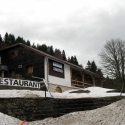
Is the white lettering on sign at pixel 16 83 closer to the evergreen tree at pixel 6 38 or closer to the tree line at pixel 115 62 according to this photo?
the tree line at pixel 115 62

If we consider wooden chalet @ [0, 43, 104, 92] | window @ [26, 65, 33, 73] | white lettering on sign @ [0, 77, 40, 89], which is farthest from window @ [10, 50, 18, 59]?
white lettering on sign @ [0, 77, 40, 89]

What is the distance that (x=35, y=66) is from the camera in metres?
26.2

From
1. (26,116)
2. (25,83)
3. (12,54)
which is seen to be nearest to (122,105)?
(26,116)

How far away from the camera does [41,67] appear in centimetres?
2545

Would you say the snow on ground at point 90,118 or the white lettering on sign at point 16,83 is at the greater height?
the white lettering on sign at point 16,83

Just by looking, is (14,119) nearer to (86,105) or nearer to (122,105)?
(86,105)

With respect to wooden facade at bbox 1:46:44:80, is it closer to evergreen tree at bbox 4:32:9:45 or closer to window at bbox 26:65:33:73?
window at bbox 26:65:33:73

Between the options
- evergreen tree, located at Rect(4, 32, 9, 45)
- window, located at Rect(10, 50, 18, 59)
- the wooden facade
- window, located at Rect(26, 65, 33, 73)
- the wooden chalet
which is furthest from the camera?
evergreen tree, located at Rect(4, 32, 9, 45)

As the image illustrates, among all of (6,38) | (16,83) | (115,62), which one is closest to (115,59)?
(115,62)

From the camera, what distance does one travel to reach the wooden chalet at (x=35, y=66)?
2553 cm

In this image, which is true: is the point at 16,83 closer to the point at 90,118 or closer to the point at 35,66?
the point at 35,66

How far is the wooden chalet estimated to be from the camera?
2553cm

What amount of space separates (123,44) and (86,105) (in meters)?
23.3

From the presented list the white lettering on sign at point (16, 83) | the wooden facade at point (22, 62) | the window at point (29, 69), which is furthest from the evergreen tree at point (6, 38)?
the white lettering on sign at point (16, 83)
